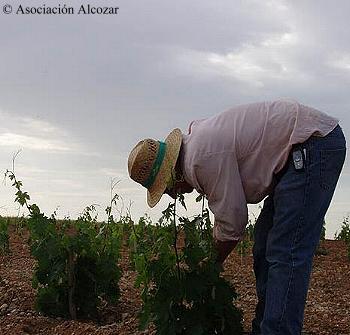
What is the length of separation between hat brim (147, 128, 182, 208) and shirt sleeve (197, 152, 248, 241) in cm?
16

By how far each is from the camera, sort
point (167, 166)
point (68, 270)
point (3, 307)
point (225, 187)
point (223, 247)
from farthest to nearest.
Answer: point (3, 307) < point (68, 270) < point (223, 247) < point (167, 166) < point (225, 187)

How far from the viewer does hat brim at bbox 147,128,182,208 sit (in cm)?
373

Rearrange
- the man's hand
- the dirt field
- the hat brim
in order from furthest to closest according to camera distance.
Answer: the dirt field → the man's hand → the hat brim

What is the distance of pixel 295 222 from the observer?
366 centimetres

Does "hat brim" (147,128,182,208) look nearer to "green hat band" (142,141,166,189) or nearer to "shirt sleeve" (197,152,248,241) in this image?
"green hat band" (142,141,166,189)

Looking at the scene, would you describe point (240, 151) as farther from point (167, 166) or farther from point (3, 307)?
point (3, 307)

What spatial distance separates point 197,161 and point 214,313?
91 centimetres

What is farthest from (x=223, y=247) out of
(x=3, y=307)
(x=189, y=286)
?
(x=3, y=307)

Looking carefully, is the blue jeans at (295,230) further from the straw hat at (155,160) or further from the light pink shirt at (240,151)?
the straw hat at (155,160)

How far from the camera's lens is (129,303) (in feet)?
19.6

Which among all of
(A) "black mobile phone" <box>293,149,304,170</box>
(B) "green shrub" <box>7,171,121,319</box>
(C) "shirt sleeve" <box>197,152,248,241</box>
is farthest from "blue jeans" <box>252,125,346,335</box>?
(B) "green shrub" <box>7,171,121,319</box>

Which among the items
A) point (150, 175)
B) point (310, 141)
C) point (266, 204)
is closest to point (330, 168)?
point (310, 141)

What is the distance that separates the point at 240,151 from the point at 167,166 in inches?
14.7

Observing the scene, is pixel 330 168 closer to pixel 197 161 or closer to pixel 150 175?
pixel 197 161
